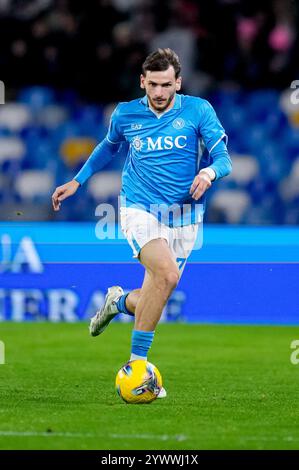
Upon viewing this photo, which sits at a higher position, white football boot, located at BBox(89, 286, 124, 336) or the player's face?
the player's face

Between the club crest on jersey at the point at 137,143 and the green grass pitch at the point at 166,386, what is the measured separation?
1697 mm

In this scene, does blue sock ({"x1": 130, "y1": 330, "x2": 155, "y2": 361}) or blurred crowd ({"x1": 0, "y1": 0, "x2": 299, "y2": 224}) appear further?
blurred crowd ({"x1": 0, "y1": 0, "x2": 299, "y2": 224})

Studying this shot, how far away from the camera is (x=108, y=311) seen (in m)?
8.80

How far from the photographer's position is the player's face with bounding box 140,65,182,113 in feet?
26.0

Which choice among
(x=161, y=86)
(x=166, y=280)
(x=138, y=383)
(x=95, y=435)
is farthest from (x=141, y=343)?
(x=161, y=86)

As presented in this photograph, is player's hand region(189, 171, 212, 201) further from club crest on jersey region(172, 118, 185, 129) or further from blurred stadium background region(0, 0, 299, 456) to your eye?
blurred stadium background region(0, 0, 299, 456)

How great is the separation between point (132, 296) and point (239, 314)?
5205mm

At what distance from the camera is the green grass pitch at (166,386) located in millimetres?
6340

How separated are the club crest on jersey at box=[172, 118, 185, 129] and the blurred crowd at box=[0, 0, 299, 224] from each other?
749 centimetres

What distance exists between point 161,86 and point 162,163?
1.77 feet

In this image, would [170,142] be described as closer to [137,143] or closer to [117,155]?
[137,143]

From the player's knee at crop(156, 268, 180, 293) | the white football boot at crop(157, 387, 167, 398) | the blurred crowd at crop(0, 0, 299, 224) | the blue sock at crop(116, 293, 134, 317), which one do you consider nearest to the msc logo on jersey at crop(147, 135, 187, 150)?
the player's knee at crop(156, 268, 180, 293)

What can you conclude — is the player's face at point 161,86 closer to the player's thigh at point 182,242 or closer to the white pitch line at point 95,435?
the player's thigh at point 182,242

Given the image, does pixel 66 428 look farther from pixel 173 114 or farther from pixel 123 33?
pixel 123 33
